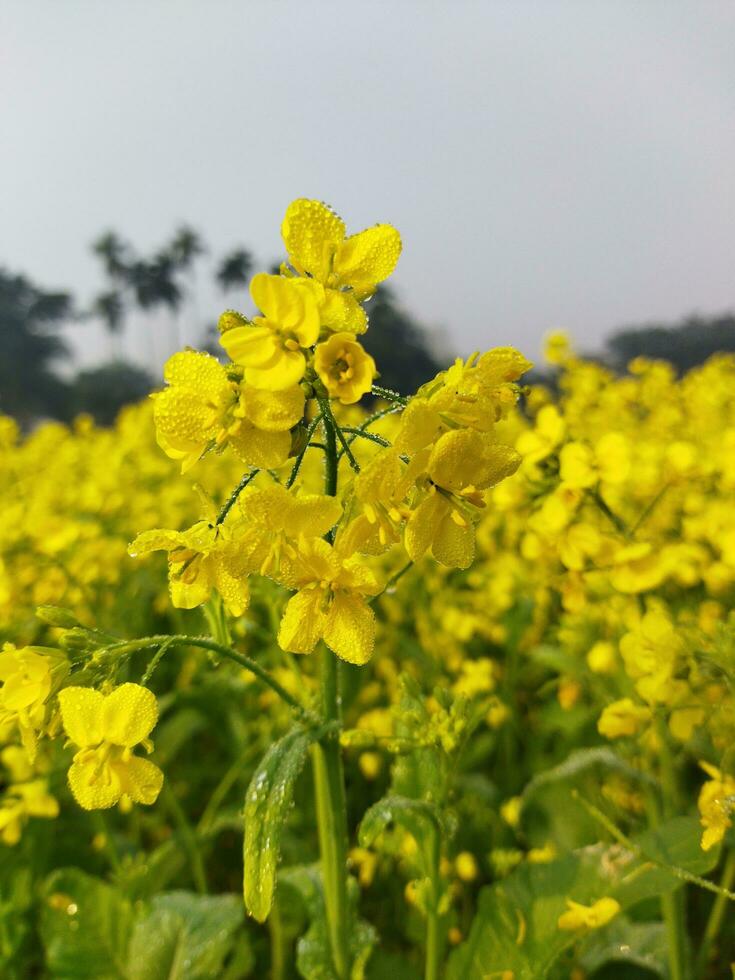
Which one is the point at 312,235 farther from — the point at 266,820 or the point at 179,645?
the point at 266,820

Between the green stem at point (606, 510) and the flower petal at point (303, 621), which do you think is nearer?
the flower petal at point (303, 621)

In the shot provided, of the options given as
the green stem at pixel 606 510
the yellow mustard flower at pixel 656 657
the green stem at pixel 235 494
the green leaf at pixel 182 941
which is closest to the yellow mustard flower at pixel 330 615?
the green stem at pixel 235 494

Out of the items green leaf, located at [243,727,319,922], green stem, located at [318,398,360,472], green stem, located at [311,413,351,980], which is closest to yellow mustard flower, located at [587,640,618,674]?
green stem, located at [311,413,351,980]

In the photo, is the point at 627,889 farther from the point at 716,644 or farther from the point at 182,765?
the point at 182,765

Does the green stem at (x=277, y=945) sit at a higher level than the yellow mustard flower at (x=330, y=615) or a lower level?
lower

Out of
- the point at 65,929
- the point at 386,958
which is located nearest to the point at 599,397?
the point at 386,958

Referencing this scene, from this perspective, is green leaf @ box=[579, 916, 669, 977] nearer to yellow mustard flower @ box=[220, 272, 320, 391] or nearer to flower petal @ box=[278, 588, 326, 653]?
flower petal @ box=[278, 588, 326, 653]

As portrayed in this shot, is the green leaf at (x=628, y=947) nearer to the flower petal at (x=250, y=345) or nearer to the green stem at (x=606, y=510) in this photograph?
the green stem at (x=606, y=510)

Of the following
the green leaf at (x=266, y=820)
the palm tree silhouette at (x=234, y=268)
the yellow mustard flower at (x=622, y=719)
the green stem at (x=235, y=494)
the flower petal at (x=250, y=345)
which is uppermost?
the palm tree silhouette at (x=234, y=268)
